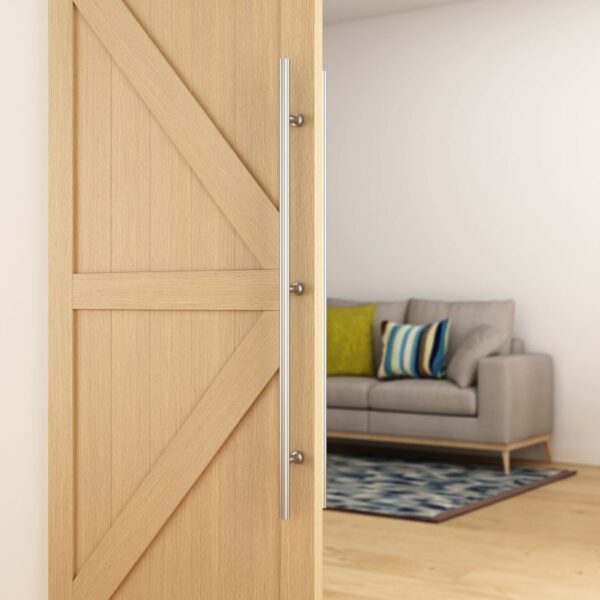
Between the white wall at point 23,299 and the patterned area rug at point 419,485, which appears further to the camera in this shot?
the patterned area rug at point 419,485

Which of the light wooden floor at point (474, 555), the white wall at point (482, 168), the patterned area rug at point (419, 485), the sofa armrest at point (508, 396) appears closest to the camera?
the light wooden floor at point (474, 555)

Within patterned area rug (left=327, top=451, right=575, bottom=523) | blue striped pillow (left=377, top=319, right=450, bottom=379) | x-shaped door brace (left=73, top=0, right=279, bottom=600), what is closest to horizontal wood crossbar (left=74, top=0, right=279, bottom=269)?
x-shaped door brace (left=73, top=0, right=279, bottom=600)

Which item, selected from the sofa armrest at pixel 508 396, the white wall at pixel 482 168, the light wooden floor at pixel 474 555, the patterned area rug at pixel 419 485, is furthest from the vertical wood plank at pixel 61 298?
the white wall at pixel 482 168

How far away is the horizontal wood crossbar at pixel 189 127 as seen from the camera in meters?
2.59

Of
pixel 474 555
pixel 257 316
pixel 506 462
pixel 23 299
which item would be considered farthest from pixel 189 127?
pixel 506 462

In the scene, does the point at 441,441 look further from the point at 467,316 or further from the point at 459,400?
the point at 467,316

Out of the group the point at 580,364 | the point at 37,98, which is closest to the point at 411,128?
the point at 580,364

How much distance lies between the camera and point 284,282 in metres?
2.47

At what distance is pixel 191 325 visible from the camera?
272 centimetres

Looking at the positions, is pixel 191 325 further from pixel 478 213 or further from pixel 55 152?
pixel 478 213

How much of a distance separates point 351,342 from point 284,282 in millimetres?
4693

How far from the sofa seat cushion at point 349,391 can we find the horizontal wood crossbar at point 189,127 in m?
4.21

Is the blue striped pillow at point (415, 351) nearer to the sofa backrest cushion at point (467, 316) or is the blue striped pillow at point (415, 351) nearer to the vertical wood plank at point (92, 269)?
the sofa backrest cushion at point (467, 316)

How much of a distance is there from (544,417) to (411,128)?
2.19 m
